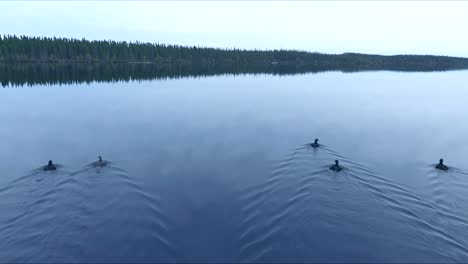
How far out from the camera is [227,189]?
82.5 feet

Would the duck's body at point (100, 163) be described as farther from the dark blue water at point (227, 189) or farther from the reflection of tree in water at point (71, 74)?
the reflection of tree in water at point (71, 74)

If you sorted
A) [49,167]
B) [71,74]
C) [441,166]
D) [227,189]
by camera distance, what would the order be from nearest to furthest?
[227,189] → [49,167] → [441,166] → [71,74]

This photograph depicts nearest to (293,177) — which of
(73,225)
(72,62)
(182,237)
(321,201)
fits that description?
(321,201)

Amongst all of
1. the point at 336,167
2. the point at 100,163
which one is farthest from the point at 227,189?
the point at 100,163

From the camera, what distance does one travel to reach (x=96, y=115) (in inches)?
1970

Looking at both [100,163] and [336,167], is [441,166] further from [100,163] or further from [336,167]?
[100,163]

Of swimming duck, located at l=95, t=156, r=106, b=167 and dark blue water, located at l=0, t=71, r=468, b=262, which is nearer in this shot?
dark blue water, located at l=0, t=71, r=468, b=262

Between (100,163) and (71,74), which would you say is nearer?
(100,163)

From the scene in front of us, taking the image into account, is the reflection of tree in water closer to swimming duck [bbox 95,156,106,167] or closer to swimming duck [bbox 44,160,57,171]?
swimming duck [bbox 44,160,57,171]

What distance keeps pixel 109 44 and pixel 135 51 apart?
13843mm

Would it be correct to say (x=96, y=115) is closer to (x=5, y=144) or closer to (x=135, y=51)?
(x=5, y=144)

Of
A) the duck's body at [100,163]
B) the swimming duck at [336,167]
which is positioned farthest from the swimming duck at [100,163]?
the swimming duck at [336,167]

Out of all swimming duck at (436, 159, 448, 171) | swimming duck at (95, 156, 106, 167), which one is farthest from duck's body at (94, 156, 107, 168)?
swimming duck at (436, 159, 448, 171)

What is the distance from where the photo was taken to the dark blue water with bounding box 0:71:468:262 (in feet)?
59.5
